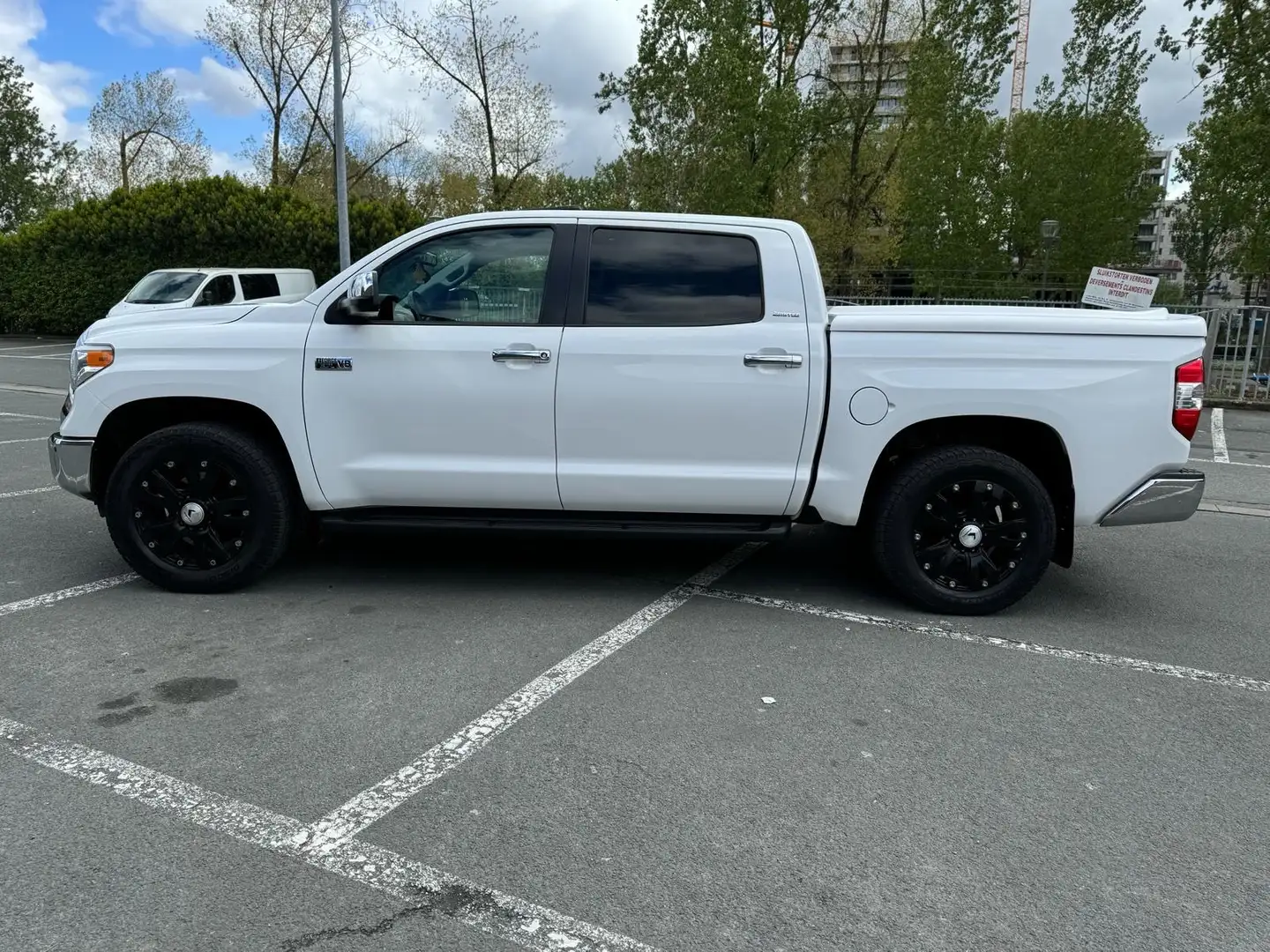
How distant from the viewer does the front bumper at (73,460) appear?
4852 millimetres

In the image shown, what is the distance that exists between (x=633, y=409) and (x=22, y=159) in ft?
174

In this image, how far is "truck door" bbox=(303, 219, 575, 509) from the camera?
466cm

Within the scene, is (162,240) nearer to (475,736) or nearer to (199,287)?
(199,287)

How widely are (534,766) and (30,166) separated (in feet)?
179

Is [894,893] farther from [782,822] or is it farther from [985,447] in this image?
[985,447]

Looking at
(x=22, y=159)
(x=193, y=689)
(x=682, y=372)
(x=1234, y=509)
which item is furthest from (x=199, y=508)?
(x=22, y=159)

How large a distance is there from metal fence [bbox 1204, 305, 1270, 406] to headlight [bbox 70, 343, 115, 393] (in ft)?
48.7

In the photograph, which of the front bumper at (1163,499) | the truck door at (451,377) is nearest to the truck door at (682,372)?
the truck door at (451,377)

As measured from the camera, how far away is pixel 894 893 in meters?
2.60

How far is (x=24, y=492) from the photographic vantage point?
289 inches

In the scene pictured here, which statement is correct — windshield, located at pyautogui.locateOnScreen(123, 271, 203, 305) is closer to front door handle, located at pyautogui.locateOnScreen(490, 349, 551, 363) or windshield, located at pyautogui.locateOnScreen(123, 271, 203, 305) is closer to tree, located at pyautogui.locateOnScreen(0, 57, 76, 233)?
front door handle, located at pyautogui.locateOnScreen(490, 349, 551, 363)

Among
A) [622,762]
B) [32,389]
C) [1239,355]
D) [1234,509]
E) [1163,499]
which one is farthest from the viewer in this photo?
[32,389]

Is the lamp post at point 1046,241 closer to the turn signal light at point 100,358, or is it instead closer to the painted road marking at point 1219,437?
the painted road marking at point 1219,437

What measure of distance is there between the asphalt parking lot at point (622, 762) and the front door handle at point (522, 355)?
1260 mm
